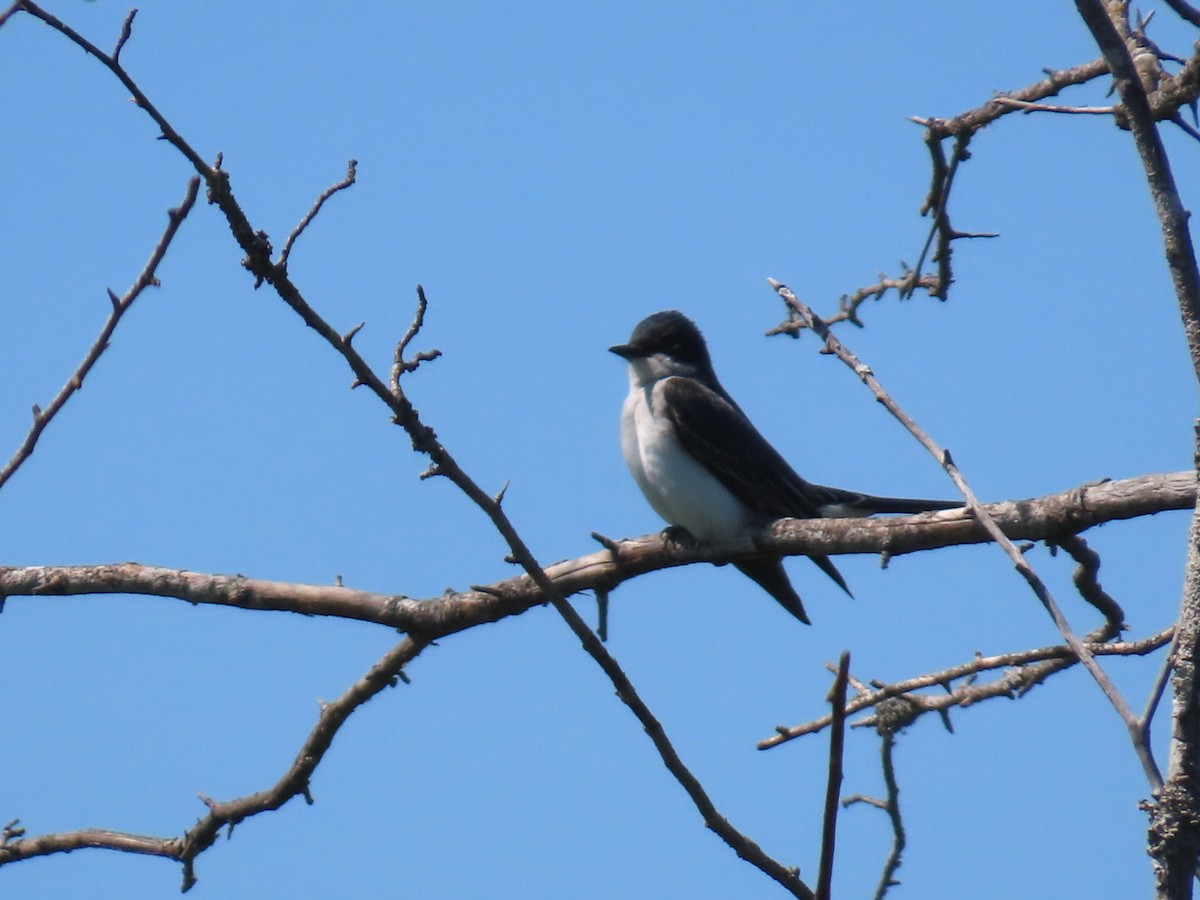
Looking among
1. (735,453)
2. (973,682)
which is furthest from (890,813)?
(735,453)

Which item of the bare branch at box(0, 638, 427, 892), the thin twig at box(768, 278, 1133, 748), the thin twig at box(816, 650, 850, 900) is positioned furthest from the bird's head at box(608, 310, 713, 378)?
the thin twig at box(816, 650, 850, 900)

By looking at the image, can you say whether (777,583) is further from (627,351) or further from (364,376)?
(364,376)

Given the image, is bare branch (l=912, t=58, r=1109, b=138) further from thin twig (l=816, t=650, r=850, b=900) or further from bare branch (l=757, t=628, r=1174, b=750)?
thin twig (l=816, t=650, r=850, b=900)

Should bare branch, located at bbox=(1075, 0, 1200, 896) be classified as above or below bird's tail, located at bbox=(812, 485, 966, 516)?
below

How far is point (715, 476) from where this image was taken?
7371 millimetres

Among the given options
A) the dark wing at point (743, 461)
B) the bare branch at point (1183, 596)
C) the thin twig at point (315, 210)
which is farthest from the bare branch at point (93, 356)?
the dark wing at point (743, 461)

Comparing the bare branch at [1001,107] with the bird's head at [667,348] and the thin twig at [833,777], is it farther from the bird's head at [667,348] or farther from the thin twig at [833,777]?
the thin twig at [833,777]

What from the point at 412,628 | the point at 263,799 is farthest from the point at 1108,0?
the point at 263,799

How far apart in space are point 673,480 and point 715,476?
0.21 m

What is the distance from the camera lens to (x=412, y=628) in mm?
5988

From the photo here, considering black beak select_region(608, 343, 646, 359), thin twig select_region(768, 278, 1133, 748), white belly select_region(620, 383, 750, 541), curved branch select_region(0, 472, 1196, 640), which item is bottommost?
thin twig select_region(768, 278, 1133, 748)

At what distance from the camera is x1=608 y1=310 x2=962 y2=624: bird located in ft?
23.6

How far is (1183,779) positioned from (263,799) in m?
4.59

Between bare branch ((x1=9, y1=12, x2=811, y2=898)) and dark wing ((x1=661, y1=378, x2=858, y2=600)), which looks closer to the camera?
bare branch ((x1=9, y1=12, x2=811, y2=898))
